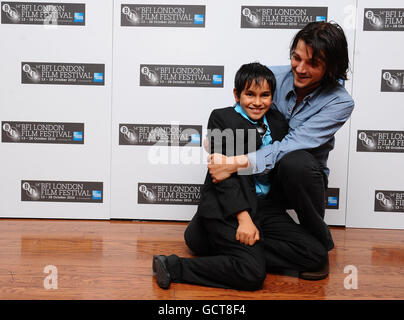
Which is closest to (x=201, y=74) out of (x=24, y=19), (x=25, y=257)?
(x=24, y=19)

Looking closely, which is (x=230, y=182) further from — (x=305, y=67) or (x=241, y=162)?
(x=305, y=67)

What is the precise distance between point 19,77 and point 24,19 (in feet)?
1.06

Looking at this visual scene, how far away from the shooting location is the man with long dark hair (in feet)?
5.20

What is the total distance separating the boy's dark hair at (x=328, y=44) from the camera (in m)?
1.57

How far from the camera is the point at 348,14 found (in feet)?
7.35

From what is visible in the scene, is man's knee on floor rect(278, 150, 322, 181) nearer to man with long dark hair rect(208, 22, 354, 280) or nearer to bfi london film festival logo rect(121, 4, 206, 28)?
man with long dark hair rect(208, 22, 354, 280)

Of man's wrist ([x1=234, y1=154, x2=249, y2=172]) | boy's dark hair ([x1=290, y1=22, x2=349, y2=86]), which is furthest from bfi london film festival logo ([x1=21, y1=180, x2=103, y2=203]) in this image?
boy's dark hair ([x1=290, y1=22, x2=349, y2=86])

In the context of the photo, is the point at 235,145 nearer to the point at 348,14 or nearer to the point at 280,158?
the point at 280,158

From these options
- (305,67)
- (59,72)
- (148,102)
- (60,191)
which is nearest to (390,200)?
(305,67)

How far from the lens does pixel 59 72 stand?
2303mm

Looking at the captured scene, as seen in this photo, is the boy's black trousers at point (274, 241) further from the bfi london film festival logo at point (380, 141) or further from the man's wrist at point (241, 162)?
the bfi london film festival logo at point (380, 141)

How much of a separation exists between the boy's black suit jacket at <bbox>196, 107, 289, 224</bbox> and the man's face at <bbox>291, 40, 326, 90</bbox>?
0.97ft

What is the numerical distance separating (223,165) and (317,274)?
Result: 1.87 ft

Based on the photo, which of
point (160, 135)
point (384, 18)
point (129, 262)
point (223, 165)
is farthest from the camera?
point (160, 135)
